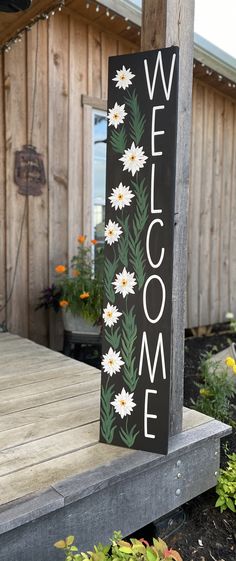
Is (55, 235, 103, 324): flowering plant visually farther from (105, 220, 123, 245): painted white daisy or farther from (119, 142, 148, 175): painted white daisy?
(119, 142, 148, 175): painted white daisy

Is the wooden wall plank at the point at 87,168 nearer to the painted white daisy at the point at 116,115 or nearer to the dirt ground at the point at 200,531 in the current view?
the painted white daisy at the point at 116,115

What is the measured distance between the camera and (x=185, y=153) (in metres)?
1.54

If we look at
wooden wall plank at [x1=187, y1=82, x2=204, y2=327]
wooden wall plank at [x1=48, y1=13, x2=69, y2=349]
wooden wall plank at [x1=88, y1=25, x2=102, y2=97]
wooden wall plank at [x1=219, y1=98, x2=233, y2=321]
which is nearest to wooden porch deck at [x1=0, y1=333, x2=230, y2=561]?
wooden wall plank at [x1=48, y1=13, x2=69, y2=349]

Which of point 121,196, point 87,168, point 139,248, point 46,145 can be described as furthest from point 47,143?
point 139,248

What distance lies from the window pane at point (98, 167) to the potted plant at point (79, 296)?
0.45 metres

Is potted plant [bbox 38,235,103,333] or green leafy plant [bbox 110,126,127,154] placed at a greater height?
green leafy plant [bbox 110,126,127,154]

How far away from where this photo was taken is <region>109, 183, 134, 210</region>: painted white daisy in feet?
4.99

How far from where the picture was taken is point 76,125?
3777mm

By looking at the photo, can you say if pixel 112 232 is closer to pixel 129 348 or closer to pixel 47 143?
pixel 129 348

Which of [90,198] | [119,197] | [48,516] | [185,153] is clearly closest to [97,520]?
[48,516]

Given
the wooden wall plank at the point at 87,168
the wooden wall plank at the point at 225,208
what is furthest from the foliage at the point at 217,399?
the wooden wall plank at the point at 225,208

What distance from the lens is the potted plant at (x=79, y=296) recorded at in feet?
10.9

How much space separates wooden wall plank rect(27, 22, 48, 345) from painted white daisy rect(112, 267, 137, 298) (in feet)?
7.06

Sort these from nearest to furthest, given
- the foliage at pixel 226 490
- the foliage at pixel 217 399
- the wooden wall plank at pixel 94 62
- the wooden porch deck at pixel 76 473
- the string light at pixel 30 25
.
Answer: the wooden porch deck at pixel 76 473 → the foliage at pixel 226 490 → the foliage at pixel 217 399 → the string light at pixel 30 25 → the wooden wall plank at pixel 94 62
